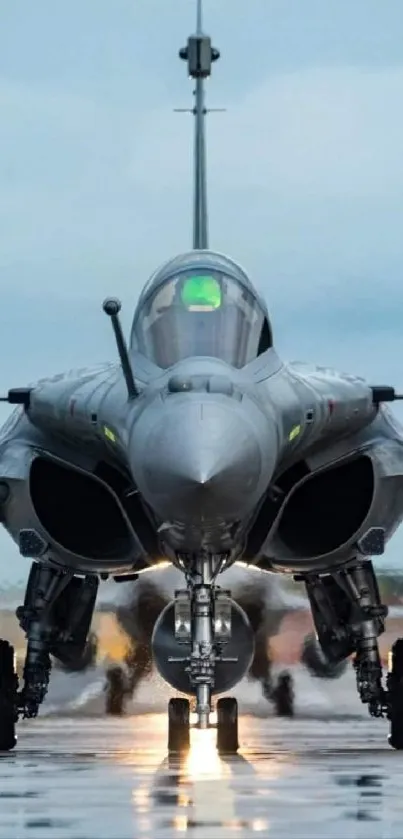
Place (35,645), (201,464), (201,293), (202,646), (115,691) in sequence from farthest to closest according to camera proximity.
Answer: (115,691) → (35,645) → (201,293) → (202,646) → (201,464)

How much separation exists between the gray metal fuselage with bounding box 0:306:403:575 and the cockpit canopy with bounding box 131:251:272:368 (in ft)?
0.42

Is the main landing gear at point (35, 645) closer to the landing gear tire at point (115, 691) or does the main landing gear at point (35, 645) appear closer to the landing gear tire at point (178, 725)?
the landing gear tire at point (178, 725)

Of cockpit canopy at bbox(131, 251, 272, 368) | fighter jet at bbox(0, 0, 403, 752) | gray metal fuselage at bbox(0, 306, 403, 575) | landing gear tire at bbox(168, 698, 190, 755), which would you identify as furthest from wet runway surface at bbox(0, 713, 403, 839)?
cockpit canopy at bbox(131, 251, 272, 368)

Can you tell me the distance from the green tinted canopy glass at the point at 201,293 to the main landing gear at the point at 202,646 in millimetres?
1537

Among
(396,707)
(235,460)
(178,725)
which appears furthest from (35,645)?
(235,460)

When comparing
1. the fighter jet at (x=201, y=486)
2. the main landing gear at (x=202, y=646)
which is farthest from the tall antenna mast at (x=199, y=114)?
the main landing gear at (x=202, y=646)

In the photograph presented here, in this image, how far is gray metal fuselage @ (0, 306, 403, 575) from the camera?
1167 cm

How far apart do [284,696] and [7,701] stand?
17.5 feet

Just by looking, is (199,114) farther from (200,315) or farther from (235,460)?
(235,460)

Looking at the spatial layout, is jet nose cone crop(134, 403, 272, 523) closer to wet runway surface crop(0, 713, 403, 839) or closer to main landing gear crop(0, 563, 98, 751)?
wet runway surface crop(0, 713, 403, 839)

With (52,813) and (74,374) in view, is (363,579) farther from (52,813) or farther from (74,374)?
(52,813)

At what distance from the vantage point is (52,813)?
8.88 metres

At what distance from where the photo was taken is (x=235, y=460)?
11.4 m

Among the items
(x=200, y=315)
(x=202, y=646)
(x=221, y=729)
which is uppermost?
(x=200, y=315)
